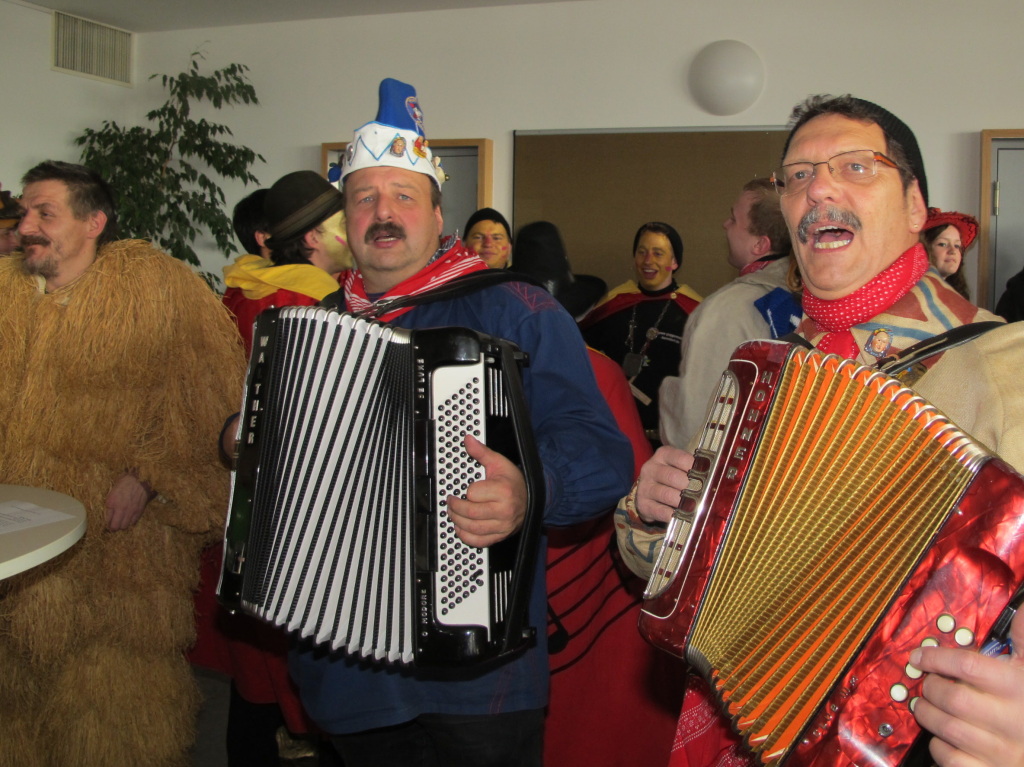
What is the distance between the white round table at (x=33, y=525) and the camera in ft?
4.30

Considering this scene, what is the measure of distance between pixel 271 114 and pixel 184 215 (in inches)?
35.8

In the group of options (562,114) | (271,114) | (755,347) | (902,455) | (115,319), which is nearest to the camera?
(902,455)

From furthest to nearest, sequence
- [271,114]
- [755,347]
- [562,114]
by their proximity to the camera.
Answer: [271,114] → [562,114] → [755,347]

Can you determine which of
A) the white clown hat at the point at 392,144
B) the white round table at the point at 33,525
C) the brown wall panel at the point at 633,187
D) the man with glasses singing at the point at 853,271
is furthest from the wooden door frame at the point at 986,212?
the white round table at the point at 33,525

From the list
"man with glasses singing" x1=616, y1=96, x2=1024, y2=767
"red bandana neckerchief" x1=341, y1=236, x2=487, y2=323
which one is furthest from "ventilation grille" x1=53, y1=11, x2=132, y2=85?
"man with glasses singing" x1=616, y1=96, x2=1024, y2=767

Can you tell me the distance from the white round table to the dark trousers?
576 mm

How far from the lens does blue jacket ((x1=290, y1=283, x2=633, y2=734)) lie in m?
1.36

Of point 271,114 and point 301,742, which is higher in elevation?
point 271,114

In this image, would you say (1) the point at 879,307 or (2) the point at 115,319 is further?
(2) the point at 115,319

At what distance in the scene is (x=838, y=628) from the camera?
0.81 meters

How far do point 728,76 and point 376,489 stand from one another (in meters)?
3.90

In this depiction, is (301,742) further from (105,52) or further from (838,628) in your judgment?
(105,52)

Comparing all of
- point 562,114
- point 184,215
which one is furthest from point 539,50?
point 184,215

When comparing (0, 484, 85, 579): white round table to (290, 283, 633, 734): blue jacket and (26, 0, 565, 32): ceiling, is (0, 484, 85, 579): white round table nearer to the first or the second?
(290, 283, 633, 734): blue jacket
